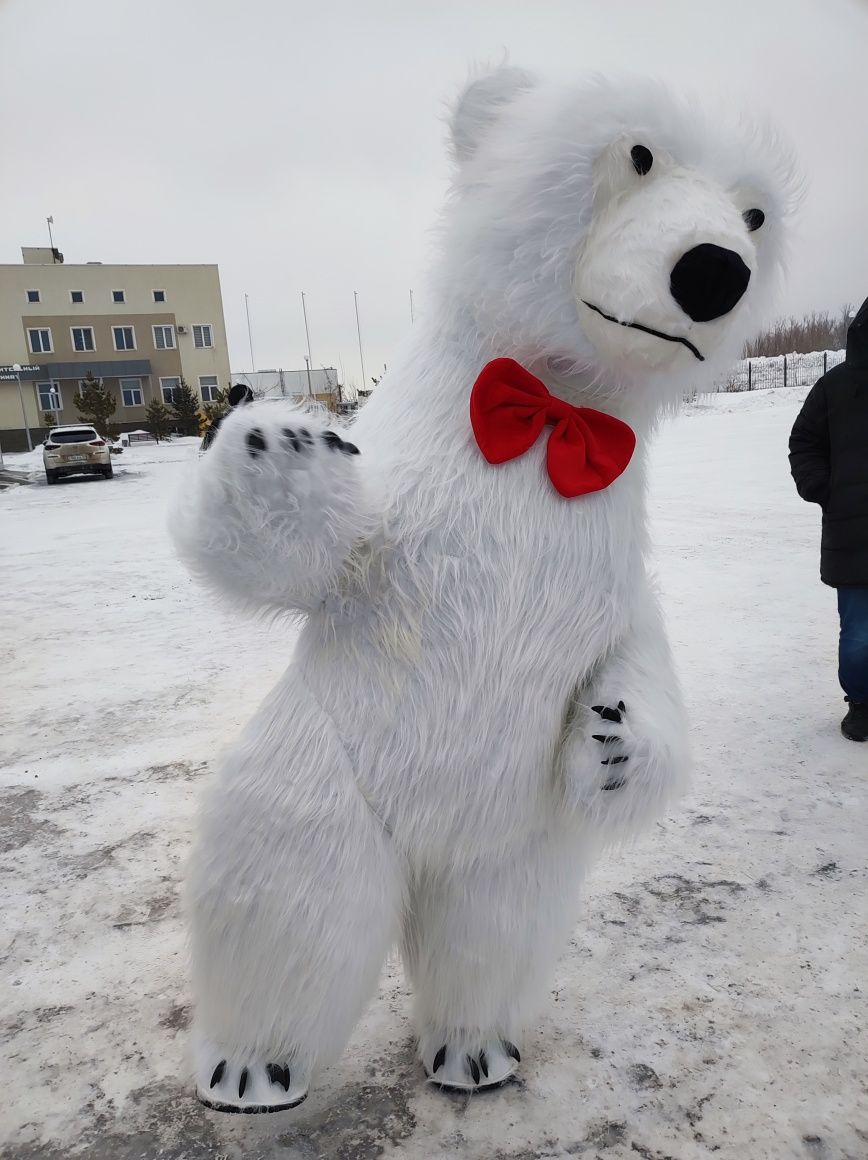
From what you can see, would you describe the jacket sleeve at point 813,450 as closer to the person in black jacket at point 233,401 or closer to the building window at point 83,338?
the person in black jacket at point 233,401

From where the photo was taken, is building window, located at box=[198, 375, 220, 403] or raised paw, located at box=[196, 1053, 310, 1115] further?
building window, located at box=[198, 375, 220, 403]

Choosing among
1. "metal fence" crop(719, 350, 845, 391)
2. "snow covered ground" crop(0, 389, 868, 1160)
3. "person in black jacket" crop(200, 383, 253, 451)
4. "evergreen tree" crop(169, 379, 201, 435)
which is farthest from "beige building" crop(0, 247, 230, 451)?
"person in black jacket" crop(200, 383, 253, 451)

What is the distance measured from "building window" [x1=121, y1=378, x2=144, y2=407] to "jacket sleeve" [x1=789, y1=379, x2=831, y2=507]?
2803 cm

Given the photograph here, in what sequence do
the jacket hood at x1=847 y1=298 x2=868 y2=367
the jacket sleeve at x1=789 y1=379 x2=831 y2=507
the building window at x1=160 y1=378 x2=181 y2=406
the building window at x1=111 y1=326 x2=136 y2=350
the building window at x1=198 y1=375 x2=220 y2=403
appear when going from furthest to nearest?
the building window at x1=198 y1=375 x2=220 y2=403 < the building window at x1=160 y1=378 x2=181 y2=406 < the building window at x1=111 y1=326 x2=136 y2=350 < the jacket sleeve at x1=789 y1=379 x2=831 y2=507 < the jacket hood at x1=847 y1=298 x2=868 y2=367

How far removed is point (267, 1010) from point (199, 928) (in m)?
0.14

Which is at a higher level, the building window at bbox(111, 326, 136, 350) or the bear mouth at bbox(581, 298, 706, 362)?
the building window at bbox(111, 326, 136, 350)

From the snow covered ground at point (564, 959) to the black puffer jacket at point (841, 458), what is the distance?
527 mm

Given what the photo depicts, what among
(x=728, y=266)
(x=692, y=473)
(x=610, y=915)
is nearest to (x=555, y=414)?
(x=728, y=266)

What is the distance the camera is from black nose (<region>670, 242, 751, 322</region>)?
35.4 inches

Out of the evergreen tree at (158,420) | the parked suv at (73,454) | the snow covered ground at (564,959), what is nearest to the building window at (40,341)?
the evergreen tree at (158,420)

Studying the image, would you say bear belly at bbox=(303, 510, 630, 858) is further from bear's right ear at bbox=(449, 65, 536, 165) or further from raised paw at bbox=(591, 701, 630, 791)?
bear's right ear at bbox=(449, 65, 536, 165)

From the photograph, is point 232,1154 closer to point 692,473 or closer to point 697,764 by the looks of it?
point 697,764

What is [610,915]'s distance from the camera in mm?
1633

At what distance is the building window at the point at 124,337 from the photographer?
26.7 m
